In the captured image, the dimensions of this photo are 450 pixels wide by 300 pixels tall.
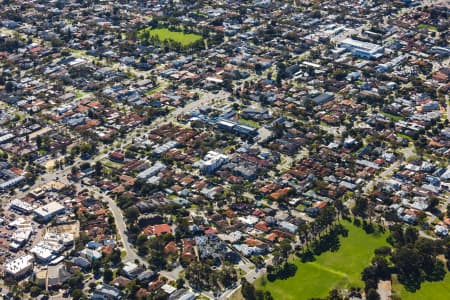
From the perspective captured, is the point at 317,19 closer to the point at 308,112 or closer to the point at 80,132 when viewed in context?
the point at 308,112

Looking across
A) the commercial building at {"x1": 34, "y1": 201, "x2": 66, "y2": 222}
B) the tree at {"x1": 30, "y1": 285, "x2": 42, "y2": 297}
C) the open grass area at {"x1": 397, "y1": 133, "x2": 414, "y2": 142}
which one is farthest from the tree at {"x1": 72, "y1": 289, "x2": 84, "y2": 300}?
the open grass area at {"x1": 397, "y1": 133, "x2": 414, "y2": 142}

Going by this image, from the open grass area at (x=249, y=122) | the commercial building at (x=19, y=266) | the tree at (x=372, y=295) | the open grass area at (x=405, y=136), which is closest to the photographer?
the tree at (x=372, y=295)

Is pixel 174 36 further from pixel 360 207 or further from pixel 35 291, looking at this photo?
pixel 35 291

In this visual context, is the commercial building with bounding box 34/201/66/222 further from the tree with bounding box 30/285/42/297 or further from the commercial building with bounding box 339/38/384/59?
the commercial building with bounding box 339/38/384/59

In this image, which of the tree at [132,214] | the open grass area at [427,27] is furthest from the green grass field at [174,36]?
the tree at [132,214]

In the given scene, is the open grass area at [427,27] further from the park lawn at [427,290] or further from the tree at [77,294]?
the tree at [77,294]

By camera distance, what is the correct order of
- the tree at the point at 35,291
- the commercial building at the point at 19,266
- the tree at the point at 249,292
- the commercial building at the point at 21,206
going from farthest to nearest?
the commercial building at the point at 21,206 < the commercial building at the point at 19,266 < the tree at the point at 35,291 < the tree at the point at 249,292

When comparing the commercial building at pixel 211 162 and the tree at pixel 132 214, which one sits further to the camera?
the commercial building at pixel 211 162
